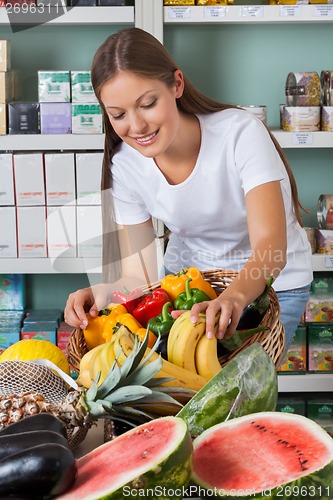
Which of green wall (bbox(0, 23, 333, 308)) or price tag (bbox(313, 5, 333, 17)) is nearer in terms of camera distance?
price tag (bbox(313, 5, 333, 17))

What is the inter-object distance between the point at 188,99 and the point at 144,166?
17 cm

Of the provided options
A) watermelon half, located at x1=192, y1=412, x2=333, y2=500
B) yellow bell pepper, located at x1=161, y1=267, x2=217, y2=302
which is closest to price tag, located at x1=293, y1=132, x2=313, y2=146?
yellow bell pepper, located at x1=161, y1=267, x2=217, y2=302

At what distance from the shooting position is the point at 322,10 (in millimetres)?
2434

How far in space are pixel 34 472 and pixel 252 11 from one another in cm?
208

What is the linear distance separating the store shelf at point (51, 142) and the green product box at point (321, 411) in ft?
3.97

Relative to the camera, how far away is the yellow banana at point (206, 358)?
0.97 metres

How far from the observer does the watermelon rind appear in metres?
0.79

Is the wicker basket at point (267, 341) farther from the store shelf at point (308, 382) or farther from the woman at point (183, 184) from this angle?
the store shelf at point (308, 382)

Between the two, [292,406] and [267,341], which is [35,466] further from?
[292,406]

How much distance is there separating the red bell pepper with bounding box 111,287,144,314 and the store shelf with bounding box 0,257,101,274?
1231 mm

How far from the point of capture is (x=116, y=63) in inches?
53.6

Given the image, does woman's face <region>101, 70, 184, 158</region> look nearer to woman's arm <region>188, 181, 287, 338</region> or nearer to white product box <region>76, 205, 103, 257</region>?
woman's arm <region>188, 181, 287, 338</region>

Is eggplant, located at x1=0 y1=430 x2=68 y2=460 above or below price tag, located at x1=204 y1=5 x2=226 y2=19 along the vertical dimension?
below

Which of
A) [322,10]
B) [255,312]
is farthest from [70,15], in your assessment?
[255,312]
